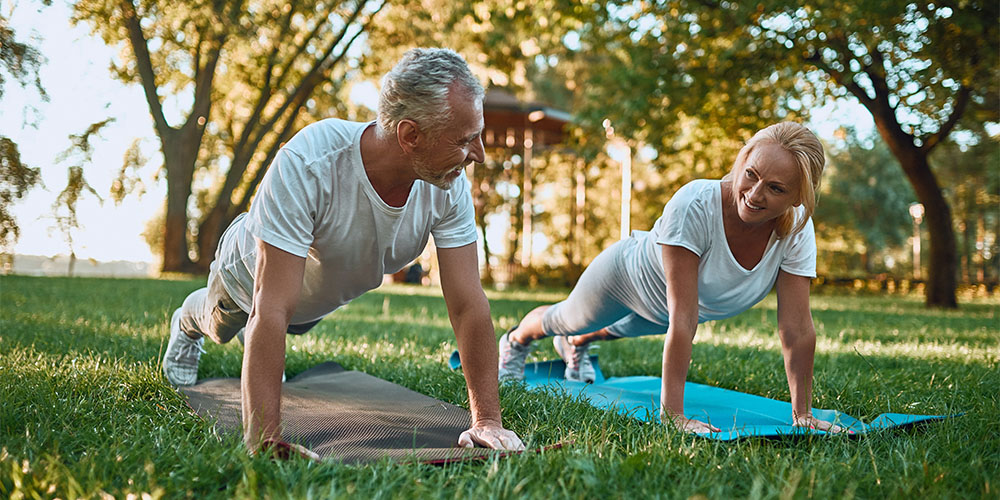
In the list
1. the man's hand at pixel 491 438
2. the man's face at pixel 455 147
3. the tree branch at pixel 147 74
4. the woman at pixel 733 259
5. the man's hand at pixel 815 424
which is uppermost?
the tree branch at pixel 147 74

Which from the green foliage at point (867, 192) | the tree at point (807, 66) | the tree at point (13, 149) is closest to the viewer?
the tree at point (13, 149)

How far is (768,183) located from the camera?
2.80 meters

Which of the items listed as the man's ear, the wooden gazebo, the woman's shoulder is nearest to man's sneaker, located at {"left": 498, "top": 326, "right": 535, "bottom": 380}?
the woman's shoulder

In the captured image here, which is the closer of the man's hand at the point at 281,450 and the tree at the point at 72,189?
the man's hand at the point at 281,450

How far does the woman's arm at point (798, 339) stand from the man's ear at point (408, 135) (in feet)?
5.53

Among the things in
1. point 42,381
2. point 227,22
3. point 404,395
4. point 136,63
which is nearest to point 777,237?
point 404,395

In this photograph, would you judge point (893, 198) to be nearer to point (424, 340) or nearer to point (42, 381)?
point (424, 340)

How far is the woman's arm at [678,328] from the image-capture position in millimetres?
2803

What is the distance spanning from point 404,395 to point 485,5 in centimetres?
1077

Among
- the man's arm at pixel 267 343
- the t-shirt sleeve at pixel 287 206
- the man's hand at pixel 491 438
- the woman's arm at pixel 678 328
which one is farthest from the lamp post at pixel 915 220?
the man's arm at pixel 267 343

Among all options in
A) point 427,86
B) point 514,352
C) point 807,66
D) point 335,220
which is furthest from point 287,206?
point 807,66

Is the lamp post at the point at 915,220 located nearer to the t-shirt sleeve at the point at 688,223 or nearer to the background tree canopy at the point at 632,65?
the background tree canopy at the point at 632,65

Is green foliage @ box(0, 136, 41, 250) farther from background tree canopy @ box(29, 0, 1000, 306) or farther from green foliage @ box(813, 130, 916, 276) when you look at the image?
green foliage @ box(813, 130, 916, 276)

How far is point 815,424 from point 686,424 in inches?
20.0
